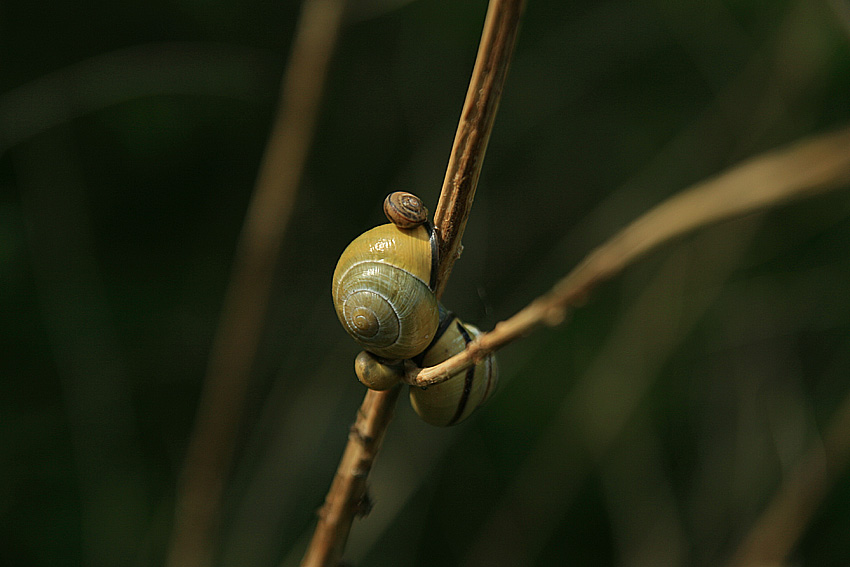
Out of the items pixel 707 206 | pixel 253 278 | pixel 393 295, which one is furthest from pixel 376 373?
pixel 253 278

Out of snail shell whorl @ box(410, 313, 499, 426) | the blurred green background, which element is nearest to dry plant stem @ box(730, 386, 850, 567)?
the blurred green background

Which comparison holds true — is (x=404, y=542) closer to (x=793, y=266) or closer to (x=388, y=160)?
(x=388, y=160)

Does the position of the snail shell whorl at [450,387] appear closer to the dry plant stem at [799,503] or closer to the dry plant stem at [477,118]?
the dry plant stem at [477,118]

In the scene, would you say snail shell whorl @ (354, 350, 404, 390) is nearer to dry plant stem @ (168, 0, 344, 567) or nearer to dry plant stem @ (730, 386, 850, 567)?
dry plant stem @ (168, 0, 344, 567)

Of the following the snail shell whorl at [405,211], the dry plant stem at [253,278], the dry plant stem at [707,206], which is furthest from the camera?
the dry plant stem at [253,278]

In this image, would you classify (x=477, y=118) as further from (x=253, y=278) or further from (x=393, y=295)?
(x=253, y=278)

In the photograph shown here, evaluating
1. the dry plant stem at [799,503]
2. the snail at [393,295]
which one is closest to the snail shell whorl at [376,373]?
the snail at [393,295]

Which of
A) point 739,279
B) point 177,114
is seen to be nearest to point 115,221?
point 177,114
